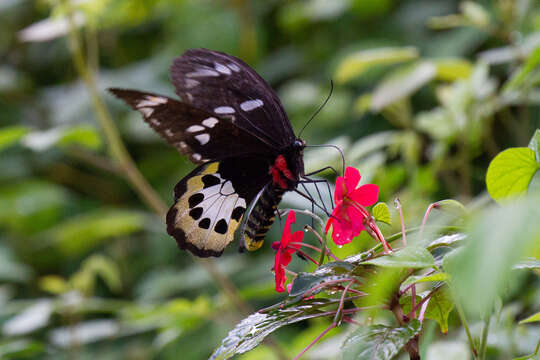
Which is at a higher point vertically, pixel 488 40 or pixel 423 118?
pixel 488 40

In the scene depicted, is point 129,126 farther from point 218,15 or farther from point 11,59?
point 11,59

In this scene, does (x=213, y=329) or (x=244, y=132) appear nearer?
(x=244, y=132)

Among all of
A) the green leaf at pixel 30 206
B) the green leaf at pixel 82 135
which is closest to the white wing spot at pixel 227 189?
the green leaf at pixel 82 135

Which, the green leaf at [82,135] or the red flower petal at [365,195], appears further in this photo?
the green leaf at [82,135]

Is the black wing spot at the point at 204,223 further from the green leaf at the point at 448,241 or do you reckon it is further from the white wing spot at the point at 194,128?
the green leaf at the point at 448,241

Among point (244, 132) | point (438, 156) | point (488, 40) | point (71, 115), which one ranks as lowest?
point (438, 156)

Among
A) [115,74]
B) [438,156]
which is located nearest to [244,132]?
[438,156]

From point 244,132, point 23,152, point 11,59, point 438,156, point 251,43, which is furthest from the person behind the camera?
point 11,59
